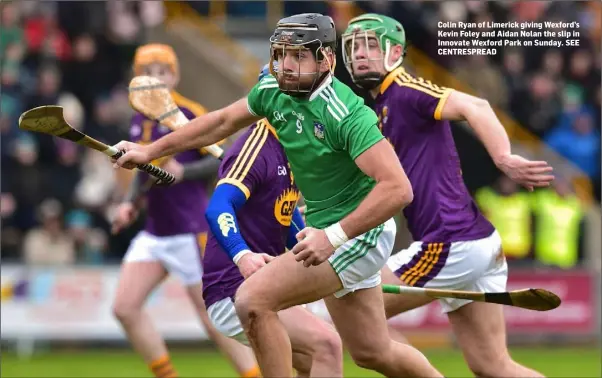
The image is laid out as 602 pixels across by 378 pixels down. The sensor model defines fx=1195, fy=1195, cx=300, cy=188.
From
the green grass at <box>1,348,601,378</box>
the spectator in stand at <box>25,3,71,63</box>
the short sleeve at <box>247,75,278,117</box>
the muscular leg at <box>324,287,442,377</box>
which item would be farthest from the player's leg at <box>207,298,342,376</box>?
the spectator in stand at <box>25,3,71,63</box>

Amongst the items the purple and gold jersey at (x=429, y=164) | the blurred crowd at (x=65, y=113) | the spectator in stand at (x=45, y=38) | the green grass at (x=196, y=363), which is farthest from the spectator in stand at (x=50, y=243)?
the purple and gold jersey at (x=429, y=164)

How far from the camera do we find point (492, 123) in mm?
6336

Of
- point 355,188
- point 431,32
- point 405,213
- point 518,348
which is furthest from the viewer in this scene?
point 431,32

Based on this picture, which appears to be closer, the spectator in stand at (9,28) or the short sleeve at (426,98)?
the short sleeve at (426,98)

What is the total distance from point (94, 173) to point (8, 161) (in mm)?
967

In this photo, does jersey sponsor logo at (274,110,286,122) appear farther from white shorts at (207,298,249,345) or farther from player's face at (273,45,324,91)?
white shorts at (207,298,249,345)

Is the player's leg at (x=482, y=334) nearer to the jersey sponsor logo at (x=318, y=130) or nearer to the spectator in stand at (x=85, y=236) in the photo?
the jersey sponsor logo at (x=318, y=130)

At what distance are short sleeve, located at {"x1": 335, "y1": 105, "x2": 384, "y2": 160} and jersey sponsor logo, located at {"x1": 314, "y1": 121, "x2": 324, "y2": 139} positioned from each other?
0.10 m

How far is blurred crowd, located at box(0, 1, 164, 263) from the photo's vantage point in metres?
13.0

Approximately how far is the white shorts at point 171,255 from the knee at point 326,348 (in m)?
2.35

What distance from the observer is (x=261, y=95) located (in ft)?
18.7

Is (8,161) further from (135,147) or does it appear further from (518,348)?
(135,147)

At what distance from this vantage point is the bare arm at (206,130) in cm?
585

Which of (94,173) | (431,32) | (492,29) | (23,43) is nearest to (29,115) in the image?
Answer: (492,29)
